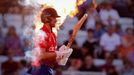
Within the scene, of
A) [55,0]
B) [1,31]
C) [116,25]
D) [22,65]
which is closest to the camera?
[55,0]

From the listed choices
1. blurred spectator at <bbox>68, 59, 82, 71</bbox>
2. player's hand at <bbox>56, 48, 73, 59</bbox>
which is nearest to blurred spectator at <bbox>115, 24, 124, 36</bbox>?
blurred spectator at <bbox>68, 59, 82, 71</bbox>

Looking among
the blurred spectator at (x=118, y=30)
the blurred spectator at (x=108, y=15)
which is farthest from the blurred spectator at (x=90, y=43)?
the blurred spectator at (x=118, y=30)

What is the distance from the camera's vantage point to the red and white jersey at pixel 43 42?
Answer: 5.56 m

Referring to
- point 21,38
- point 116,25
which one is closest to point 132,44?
point 116,25

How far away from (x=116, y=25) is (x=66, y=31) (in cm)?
133

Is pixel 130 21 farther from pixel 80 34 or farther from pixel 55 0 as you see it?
pixel 55 0

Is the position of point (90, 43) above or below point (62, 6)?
below

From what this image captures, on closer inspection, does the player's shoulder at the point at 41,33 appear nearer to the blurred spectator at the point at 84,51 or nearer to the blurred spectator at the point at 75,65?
the blurred spectator at the point at 75,65

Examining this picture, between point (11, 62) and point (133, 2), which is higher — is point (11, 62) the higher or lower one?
the lower one

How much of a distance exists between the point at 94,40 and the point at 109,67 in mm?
628

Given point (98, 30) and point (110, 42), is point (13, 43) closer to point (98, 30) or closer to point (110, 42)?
point (98, 30)

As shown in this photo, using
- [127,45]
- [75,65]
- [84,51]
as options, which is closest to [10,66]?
[75,65]

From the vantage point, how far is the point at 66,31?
9.65 m

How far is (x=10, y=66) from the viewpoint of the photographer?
9219mm
